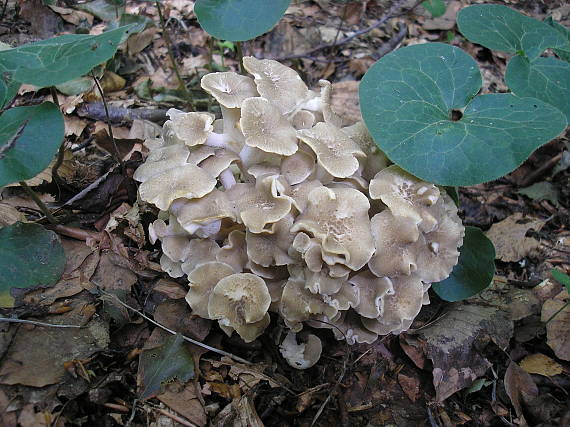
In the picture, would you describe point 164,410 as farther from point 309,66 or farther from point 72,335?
point 309,66

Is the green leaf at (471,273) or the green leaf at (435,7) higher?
the green leaf at (435,7)

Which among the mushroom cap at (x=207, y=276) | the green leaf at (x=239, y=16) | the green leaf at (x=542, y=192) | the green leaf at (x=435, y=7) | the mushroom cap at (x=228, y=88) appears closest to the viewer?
the mushroom cap at (x=207, y=276)

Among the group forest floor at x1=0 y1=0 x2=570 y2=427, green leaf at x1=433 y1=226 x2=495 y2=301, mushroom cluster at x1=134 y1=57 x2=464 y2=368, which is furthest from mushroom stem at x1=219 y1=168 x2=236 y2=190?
green leaf at x1=433 y1=226 x2=495 y2=301

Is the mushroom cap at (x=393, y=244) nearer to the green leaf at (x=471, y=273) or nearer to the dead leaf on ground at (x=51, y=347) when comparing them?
the green leaf at (x=471, y=273)

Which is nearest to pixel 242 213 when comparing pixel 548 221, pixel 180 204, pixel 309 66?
pixel 180 204

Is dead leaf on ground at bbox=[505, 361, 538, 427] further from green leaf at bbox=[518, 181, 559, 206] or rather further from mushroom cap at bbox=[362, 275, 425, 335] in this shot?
green leaf at bbox=[518, 181, 559, 206]

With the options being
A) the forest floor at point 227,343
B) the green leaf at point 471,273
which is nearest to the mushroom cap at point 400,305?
the forest floor at point 227,343
